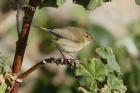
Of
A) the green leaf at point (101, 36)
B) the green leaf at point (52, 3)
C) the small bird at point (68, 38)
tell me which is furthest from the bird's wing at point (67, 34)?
the green leaf at point (101, 36)

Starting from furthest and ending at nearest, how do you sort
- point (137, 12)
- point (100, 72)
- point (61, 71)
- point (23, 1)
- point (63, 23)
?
point (137, 12) < point (63, 23) < point (61, 71) < point (23, 1) < point (100, 72)

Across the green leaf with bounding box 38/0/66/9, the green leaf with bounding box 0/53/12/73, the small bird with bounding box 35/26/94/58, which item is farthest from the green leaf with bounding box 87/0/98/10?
the small bird with bounding box 35/26/94/58

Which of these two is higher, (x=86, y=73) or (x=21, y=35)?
(x=21, y=35)

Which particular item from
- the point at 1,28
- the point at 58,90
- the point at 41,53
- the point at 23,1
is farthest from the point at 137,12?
the point at 23,1

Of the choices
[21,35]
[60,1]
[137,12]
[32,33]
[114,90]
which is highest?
[60,1]

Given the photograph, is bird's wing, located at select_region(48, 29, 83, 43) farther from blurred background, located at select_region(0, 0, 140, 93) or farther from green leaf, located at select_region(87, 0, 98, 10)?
blurred background, located at select_region(0, 0, 140, 93)

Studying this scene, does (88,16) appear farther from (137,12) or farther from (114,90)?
(114,90)
